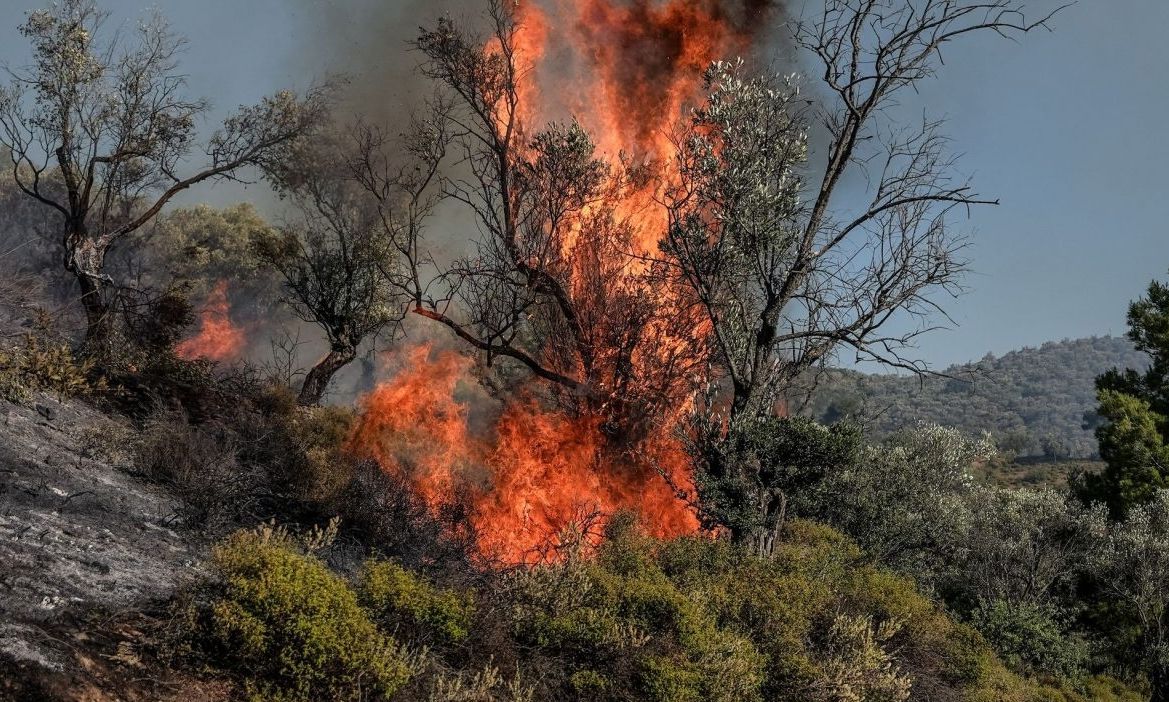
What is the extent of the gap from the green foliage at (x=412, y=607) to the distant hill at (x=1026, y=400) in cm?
8495

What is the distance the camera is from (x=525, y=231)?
2055cm

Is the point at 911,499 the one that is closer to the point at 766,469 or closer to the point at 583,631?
the point at 766,469

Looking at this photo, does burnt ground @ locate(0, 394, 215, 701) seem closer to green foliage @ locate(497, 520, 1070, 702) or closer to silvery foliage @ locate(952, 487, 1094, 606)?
green foliage @ locate(497, 520, 1070, 702)

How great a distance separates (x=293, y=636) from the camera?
609 cm

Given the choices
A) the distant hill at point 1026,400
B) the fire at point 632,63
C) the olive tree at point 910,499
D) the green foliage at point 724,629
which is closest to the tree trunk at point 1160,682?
the olive tree at point 910,499

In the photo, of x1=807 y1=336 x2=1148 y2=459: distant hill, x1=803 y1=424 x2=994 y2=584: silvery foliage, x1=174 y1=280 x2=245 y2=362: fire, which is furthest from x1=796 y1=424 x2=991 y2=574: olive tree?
x1=807 y1=336 x2=1148 y2=459: distant hill

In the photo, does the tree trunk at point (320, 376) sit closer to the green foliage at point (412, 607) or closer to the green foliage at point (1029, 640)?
the green foliage at point (412, 607)

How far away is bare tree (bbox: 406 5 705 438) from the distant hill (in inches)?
2881

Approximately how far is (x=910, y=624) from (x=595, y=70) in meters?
15.3

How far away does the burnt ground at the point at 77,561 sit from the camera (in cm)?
540

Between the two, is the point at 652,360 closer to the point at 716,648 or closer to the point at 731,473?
the point at 731,473

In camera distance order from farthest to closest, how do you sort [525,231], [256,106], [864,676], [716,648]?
1. [256,106]
2. [525,231]
3. [864,676]
4. [716,648]

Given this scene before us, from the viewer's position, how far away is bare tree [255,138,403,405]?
24.7 m

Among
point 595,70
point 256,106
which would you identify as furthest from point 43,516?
point 256,106
